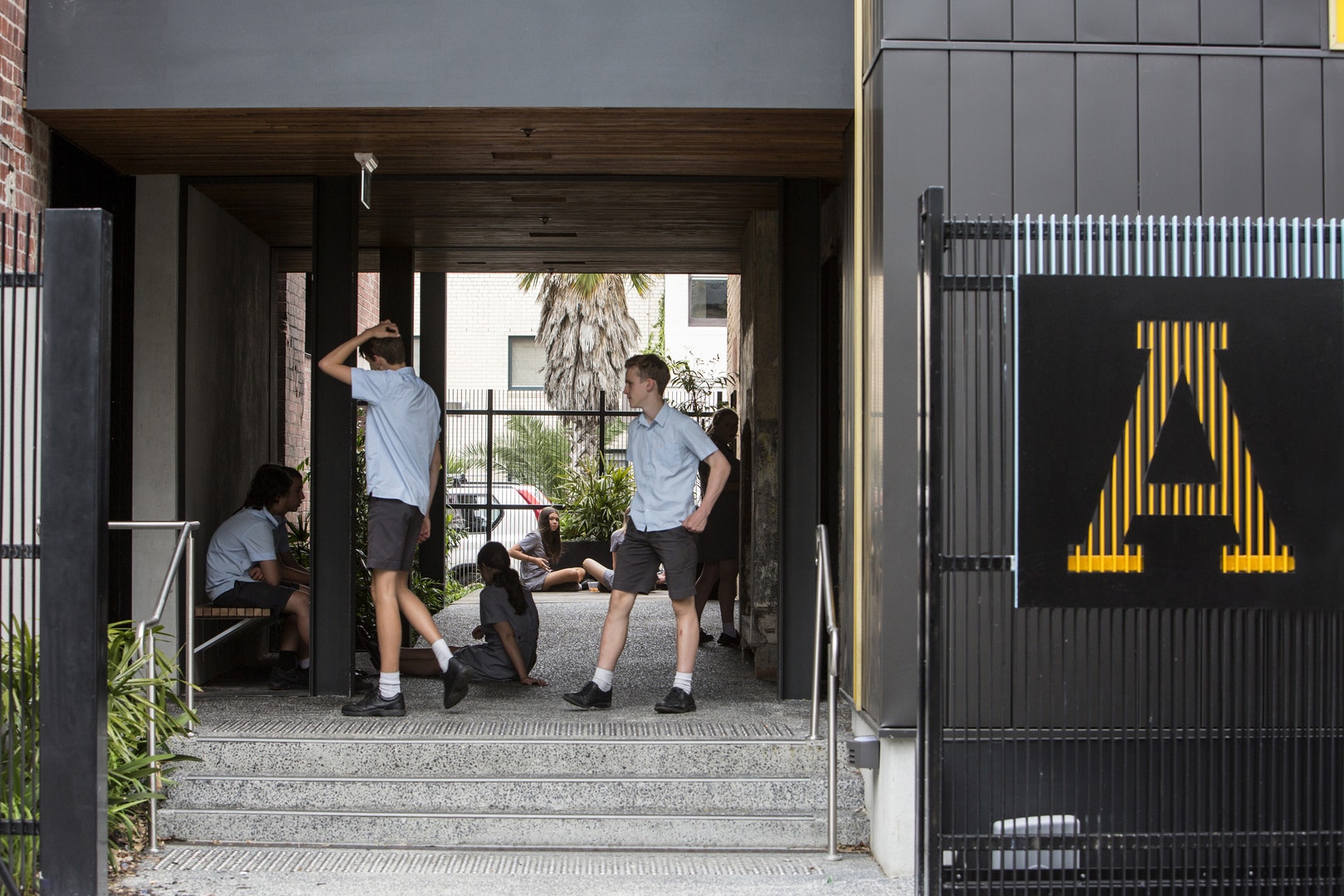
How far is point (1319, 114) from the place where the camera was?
485cm

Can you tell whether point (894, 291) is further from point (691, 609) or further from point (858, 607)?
point (691, 609)

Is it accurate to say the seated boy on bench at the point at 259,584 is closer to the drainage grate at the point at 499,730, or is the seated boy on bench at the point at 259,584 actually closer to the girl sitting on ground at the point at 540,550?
the drainage grate at the point at 499,730

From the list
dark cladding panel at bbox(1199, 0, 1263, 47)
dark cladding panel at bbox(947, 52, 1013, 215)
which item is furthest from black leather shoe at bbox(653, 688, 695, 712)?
dark cladding panel at bbox(1199, 0, 1263, 47)

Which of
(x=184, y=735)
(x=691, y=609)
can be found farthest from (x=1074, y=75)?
(x=184, y=735)

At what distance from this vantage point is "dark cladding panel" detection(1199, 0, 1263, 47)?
15.9 ft

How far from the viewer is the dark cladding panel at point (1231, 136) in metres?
4.81

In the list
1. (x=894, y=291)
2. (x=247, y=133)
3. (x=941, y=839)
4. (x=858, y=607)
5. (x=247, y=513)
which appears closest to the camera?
(x=941, y=839)

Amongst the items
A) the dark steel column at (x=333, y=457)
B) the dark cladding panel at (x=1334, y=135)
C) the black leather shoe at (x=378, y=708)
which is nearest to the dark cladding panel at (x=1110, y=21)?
the dark cladding panel at (x=1334, y=135)

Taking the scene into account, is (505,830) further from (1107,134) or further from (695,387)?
(695,387)

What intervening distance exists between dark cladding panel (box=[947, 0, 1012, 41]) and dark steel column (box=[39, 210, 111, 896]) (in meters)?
3.21

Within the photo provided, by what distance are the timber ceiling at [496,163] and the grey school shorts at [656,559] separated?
6.24ft

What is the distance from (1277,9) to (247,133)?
4531 mm

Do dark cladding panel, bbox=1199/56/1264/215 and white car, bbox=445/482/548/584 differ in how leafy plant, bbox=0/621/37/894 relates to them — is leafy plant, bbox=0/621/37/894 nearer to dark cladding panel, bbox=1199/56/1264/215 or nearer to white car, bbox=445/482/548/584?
dark cladding panel, bbox=1199/56/1264/215

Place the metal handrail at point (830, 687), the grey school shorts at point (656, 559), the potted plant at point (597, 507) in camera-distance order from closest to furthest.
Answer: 1. the metal handrail at point (830, 687)
2. the grey school shorts at point (656, 559)
3. the potted plant at point (597, 507)
